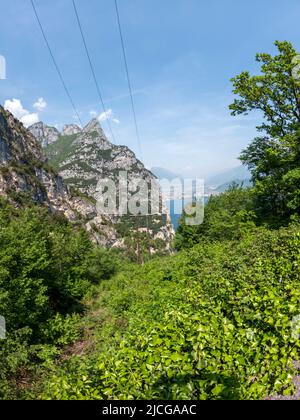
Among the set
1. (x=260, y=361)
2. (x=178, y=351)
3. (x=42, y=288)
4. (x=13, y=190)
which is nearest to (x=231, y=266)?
(x=260, y=361)

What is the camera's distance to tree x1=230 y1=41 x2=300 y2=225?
1564 centimetres

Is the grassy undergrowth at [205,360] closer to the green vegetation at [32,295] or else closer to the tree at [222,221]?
the green vegetation at [32,295]

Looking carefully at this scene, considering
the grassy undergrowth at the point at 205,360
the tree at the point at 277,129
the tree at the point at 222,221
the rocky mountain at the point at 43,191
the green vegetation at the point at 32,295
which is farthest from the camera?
the rocky mountain at the point at 43,191

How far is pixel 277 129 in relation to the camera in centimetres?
1684

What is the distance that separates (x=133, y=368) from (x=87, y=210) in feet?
509

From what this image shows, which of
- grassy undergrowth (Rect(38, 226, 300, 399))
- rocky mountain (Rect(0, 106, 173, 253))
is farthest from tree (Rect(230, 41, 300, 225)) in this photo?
rocky mountain (Rect(0, 106, 173, 253))

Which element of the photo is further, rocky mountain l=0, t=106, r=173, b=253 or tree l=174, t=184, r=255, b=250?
rocky mountain l=0, t=106, r=173, b=253

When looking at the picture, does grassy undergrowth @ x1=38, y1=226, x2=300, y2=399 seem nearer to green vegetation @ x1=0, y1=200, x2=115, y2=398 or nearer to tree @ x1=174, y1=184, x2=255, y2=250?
green vegetation @ x1=0, y1=200, x2=115, y2=398

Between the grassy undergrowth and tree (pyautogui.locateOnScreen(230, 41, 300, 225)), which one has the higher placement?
tree (pyautogui.locateOnScreen(230, 41, 300, 225))

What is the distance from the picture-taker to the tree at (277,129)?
15.6 meters

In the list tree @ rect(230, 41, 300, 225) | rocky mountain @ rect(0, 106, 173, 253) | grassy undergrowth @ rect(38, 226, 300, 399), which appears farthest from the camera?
rocky mountain @ rect(0, 106, 173, 253)

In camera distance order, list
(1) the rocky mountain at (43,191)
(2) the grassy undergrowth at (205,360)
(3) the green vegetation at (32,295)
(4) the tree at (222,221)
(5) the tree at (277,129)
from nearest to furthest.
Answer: (2) the grassy undergrowth at (205,360), (3) the green vegetation at (32,295), (5) the tree at (277,129), (4) the tree at (222,221), (1) the rocky mountain at (43,191)

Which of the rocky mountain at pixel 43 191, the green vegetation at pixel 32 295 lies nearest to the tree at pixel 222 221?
the green vegetation at pixel 32 295
